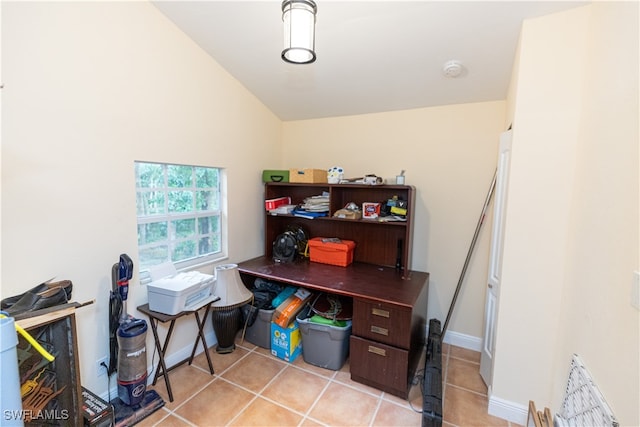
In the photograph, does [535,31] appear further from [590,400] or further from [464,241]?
[590,400]

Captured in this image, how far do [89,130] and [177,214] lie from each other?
0.85m

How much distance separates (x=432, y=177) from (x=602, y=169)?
1464mm

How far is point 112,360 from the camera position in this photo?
1.86 m

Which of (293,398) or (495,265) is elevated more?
(495,265)

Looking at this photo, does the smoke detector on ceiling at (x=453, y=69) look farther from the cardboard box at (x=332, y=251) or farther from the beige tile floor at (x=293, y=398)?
the beige tile floor at (x=293, y=398)

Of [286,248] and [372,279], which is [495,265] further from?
[286,248]

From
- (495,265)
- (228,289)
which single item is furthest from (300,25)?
(495,265)


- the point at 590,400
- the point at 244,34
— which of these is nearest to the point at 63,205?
the point at 244,34

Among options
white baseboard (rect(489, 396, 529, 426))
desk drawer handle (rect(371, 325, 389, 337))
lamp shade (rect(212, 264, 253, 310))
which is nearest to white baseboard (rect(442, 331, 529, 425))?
white baseboard (rect(489, 396, 529, 426))

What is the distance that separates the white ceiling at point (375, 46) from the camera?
5.53 ft

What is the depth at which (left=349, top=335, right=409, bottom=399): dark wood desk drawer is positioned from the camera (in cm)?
201

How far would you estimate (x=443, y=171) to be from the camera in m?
2.66

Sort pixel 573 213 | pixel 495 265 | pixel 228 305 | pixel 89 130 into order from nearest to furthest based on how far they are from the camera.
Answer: pixel 573 213 → pixel 89 130 → pixel 495 265 → pixel 228 305

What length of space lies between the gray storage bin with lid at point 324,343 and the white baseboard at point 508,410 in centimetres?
105
